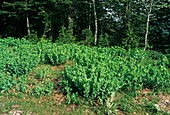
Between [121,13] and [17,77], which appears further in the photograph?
[121,13]

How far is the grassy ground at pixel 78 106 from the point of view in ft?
17.4

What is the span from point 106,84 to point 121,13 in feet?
49.6

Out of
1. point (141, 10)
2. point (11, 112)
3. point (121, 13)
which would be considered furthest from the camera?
point (121, 13)

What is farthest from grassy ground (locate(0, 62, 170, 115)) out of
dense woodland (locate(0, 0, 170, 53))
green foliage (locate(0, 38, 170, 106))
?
dense woodland (locate(0, 0, 170, 53))

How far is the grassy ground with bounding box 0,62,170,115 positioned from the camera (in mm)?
5305

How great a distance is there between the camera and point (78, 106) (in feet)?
17.9

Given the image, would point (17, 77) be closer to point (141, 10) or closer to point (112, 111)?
point (112, 111)

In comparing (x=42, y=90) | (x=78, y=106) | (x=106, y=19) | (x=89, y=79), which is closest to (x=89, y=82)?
(x=89, y=79)

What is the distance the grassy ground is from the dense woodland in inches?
359

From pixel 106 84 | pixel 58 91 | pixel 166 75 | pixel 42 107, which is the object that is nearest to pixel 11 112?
pixel 42 107

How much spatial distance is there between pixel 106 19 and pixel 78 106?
15.7m

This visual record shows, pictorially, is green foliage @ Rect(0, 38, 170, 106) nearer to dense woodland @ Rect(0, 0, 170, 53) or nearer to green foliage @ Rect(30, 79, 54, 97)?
green foliage @ Rect(30, 79, 54, 97)

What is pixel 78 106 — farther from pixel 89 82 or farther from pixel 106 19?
pixel 106 19

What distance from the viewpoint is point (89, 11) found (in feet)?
65.7
